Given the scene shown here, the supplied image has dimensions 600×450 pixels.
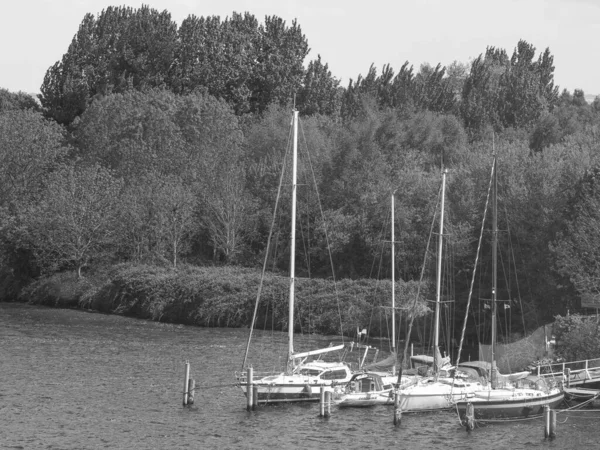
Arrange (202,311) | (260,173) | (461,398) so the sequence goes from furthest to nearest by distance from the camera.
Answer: (260,173), (202,311), (461,398)

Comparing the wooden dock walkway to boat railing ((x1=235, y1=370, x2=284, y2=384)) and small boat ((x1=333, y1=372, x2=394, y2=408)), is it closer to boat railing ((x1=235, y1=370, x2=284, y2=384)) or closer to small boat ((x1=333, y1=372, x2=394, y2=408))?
small boat ((x1=333, y1=372, x2=394, y2=408))

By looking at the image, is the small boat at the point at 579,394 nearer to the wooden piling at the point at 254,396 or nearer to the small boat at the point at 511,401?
the small boat at the point at 511,401

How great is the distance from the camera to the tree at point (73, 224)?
10444 centimetres

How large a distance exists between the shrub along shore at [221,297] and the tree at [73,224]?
7.09 feet

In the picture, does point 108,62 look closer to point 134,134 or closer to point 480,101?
point 134,134

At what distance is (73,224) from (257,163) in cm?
2341

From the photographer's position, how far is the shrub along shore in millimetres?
85625

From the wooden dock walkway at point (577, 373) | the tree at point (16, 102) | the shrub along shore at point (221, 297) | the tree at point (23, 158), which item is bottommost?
the wooden dock walkway at point (577, 373)

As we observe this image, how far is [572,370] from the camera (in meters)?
59.8

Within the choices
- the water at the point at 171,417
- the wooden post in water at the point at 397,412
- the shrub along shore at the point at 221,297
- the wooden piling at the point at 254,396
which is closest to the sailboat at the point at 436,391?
the water at the point at 171,417

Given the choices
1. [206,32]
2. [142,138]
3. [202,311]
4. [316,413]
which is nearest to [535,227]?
[202,311]

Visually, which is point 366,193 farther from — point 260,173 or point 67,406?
point 67,406

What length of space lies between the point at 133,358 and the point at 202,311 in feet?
70.4

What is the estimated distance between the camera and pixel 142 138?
118m
